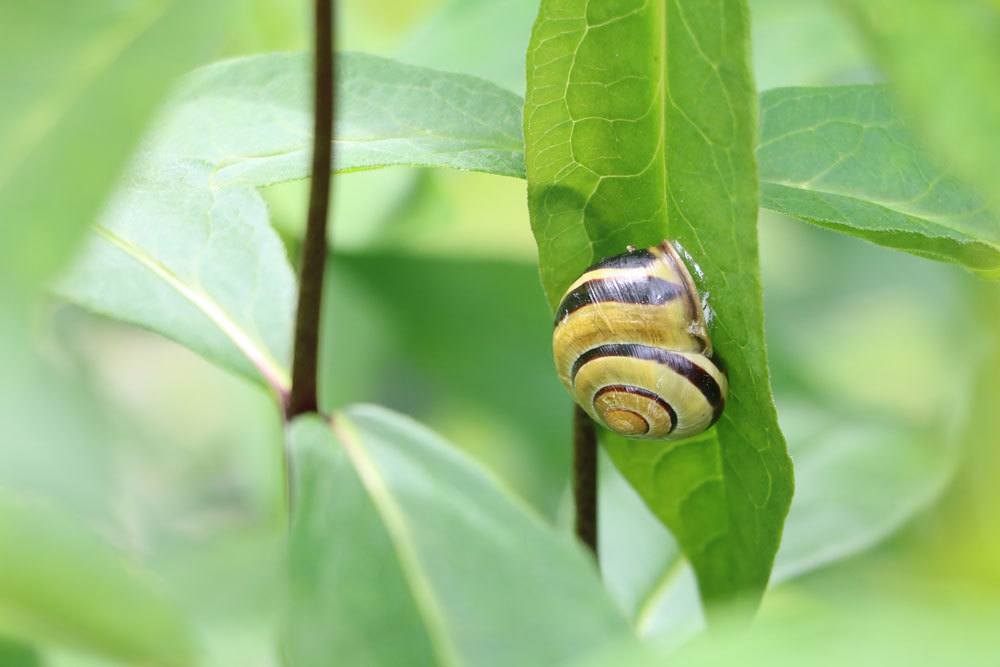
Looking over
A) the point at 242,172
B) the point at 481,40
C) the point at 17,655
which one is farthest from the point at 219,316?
the point at 481,40

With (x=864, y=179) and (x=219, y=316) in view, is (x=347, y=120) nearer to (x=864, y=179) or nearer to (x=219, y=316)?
(x=219, y=316)

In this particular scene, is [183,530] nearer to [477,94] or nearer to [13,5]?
[477,94]

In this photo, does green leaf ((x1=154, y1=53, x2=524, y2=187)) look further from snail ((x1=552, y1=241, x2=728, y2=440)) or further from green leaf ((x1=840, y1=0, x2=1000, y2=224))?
green leaf ((x1=840, y1=0, x2=1000, y2=224))

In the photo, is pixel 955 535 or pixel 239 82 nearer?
pixel 239 82

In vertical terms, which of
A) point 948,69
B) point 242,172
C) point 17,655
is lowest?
point 17,655

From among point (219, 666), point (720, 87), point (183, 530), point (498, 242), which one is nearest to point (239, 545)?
point (219, 666)
